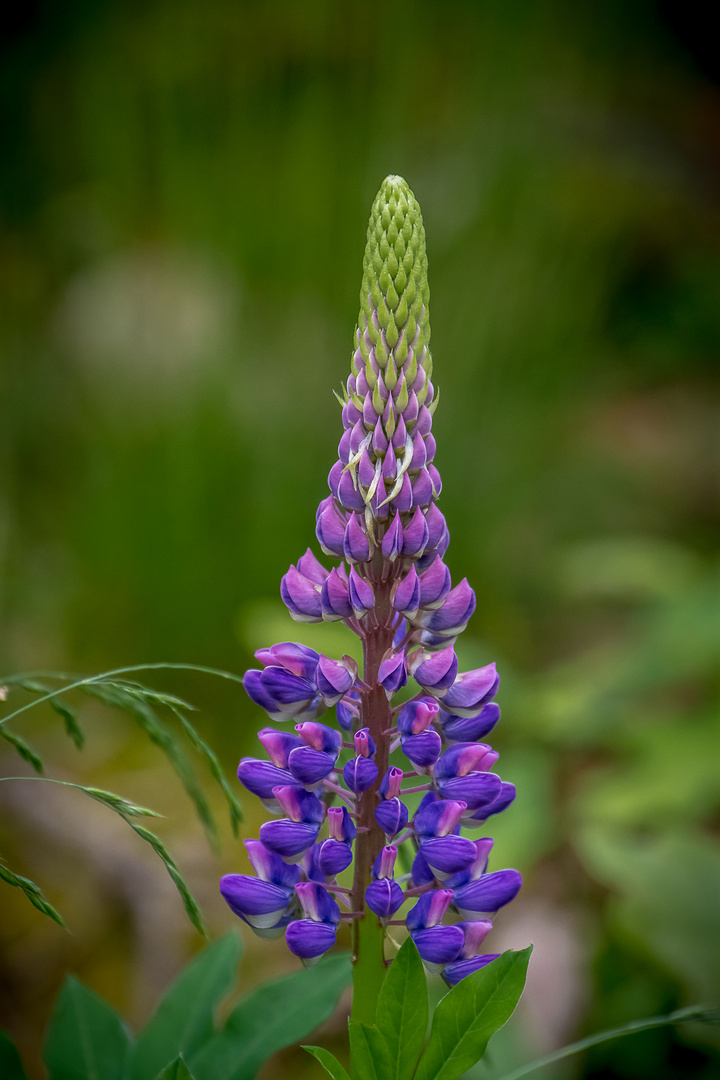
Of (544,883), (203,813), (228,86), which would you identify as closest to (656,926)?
(544,883)

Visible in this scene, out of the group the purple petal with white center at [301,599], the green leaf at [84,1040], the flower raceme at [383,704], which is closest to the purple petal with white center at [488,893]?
the flower raceme at [383,704]

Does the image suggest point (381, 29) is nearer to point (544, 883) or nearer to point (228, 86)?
point (228, 86)

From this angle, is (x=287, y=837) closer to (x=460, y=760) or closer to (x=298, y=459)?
(x=460, y=760)

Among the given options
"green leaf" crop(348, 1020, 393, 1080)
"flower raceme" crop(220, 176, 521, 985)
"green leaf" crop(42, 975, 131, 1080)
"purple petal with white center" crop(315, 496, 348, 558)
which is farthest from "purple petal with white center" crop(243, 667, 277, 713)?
"green leaf" crop(42, 975, 131, 1080)

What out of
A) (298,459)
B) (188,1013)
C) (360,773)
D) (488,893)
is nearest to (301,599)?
(360,773)

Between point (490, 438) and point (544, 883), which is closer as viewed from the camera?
point (544, 883)

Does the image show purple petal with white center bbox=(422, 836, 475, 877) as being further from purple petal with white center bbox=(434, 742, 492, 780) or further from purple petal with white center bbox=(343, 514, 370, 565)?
purple petal with white center bbox=(343, 514, 370, 565)

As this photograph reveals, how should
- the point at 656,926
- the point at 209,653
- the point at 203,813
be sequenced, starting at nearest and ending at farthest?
the point at 203,813 → the point at 656,926 → the point at 209,653
